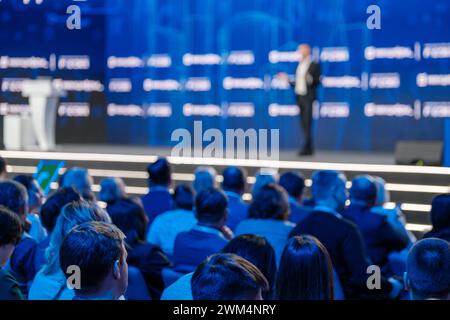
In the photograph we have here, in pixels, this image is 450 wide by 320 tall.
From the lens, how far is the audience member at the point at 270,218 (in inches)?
157

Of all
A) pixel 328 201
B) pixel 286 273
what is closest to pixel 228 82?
pixel 328 201

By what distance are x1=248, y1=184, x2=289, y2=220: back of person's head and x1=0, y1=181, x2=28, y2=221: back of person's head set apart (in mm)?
1172

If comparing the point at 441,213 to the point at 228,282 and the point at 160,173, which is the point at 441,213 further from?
the point at 160,173

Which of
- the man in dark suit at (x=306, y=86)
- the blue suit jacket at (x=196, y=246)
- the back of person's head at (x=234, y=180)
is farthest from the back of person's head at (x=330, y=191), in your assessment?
the man in dark suit at (x=306, y=86)

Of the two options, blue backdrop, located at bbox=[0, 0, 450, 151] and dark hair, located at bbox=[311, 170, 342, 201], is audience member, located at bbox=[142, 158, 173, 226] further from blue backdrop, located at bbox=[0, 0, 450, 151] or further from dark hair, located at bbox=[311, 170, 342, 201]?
blue backdrop, located at bbox=[0, 0, 450, 151]

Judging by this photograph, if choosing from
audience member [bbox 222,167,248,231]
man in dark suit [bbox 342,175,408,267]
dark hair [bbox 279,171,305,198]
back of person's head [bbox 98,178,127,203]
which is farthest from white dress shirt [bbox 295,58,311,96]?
man in dark suit [bbox 342,175,408,267]

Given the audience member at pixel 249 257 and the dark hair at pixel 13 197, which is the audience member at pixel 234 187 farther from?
the audience member at pixel 249 257

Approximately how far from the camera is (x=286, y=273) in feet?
7.93

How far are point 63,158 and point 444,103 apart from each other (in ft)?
15.5

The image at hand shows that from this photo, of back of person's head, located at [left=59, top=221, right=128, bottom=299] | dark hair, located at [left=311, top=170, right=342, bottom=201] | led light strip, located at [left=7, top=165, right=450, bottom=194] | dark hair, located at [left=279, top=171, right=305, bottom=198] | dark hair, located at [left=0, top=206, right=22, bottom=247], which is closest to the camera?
back of person's head, located at [left=59, top=221, right=128, bottom=299]

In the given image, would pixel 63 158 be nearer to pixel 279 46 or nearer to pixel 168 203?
pixel 279 46

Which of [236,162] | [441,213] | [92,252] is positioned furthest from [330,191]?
[236,162]

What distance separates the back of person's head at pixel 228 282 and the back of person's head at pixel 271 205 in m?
2.09

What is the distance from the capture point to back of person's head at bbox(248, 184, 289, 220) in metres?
4.04
